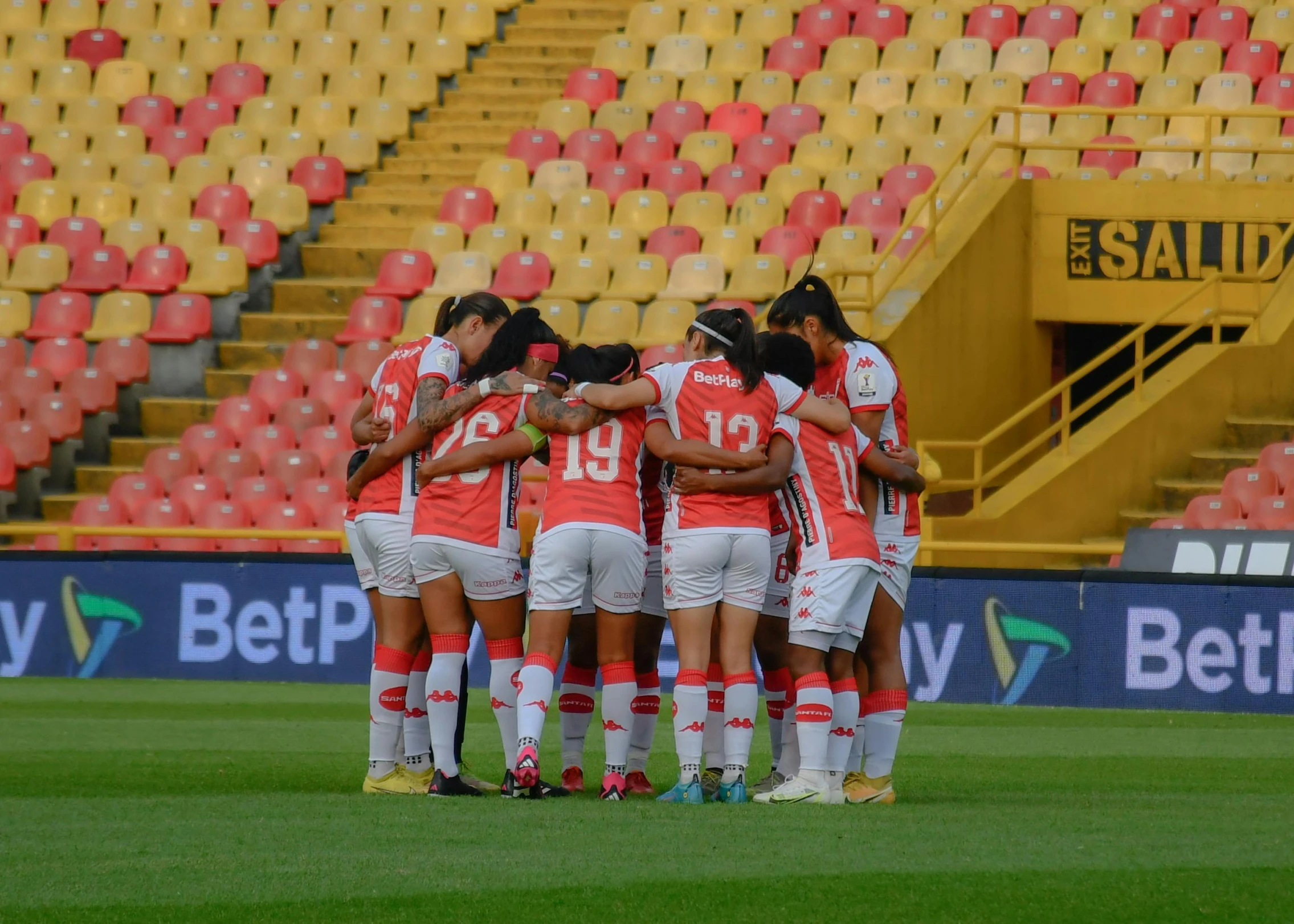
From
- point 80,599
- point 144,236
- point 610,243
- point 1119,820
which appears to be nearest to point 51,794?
point 1119,820

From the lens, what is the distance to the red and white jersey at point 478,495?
689 cm

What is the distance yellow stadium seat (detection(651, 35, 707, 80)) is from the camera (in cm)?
1986

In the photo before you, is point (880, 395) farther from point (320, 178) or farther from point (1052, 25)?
point (320, 178)

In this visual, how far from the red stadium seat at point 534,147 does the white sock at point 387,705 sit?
1240cm

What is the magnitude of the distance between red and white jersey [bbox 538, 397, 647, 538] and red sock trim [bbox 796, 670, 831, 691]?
2.61 feet

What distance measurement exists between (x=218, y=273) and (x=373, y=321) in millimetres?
1847

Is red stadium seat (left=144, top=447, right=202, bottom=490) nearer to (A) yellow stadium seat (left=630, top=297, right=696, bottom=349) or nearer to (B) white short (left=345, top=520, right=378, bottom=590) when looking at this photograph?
(A) yellow stadium seat (left=630, top=297, right=696, bottom=349)

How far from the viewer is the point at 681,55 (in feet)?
65.4

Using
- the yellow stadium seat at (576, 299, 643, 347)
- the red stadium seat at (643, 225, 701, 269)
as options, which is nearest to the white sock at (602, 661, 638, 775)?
the yellow stadium seat at (576, 299, 643, 347)

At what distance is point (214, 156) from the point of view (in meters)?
19.9

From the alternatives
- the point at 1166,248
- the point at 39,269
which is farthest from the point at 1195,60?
the point at 39,269

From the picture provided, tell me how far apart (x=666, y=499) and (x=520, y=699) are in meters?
0.98

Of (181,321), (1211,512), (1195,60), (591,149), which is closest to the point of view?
(1211,512)

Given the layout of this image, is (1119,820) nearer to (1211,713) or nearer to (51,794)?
(51,794)
